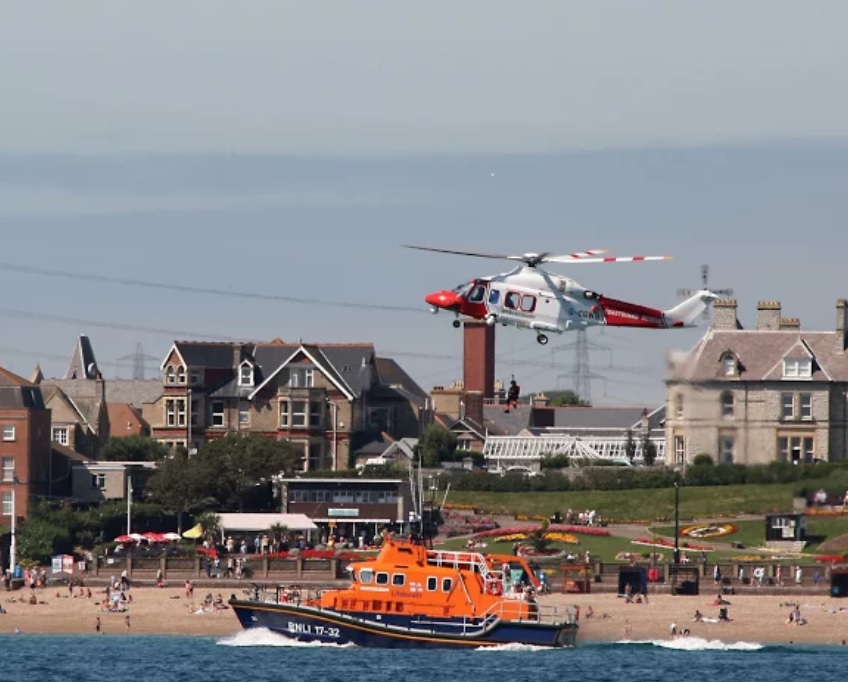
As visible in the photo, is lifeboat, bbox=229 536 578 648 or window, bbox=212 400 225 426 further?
window, bbox=212 400 225 426

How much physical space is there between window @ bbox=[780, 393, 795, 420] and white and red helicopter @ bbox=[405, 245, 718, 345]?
70886mm

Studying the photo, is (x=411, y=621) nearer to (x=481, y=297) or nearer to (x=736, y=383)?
(x=736, y=383)

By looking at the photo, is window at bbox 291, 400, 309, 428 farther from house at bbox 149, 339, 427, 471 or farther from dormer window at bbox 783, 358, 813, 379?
dormer window at bbox 783, 358, 813, 379

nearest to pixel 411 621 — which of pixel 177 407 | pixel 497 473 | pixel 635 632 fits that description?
pixel 635 632

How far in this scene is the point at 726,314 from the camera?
563ft

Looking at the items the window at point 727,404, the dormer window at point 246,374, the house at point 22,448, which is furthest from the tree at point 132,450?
the window at point 727,404

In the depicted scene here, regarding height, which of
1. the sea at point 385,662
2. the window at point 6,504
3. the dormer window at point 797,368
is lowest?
the sea at point 385,662

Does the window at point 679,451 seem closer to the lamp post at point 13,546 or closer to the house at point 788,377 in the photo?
the house at point 788,377

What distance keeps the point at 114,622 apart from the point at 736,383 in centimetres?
3507

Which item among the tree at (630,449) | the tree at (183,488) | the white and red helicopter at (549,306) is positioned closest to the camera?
the white and red helicopter at (549,306)

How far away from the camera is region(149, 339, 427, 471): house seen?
623 feet

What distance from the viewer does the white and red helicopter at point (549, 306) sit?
90.8 metres

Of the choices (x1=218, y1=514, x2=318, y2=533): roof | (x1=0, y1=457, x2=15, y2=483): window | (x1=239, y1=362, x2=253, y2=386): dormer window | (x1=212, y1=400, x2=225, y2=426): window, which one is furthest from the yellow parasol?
(x1=239, y1=362, x2=253, y2=386): dormer window

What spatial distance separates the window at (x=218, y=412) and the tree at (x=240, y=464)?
20.5 meters
